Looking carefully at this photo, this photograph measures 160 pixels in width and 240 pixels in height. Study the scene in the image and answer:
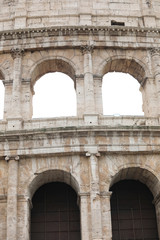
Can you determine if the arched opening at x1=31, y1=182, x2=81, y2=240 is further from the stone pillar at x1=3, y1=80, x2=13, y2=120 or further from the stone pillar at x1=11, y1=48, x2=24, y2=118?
the stone pillar at x1=3, y1=80, x2=13, y2=120

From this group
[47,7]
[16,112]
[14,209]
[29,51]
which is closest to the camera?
[14,209]

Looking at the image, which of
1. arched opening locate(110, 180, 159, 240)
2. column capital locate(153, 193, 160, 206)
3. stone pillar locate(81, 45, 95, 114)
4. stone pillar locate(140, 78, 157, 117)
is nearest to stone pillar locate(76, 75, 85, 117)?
stone pillar locate(81, 45, 95, 114)

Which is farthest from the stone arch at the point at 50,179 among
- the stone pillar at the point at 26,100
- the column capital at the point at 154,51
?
the column capital at the point at 154,51

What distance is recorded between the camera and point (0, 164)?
1519 cm

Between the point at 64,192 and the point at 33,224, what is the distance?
1658 millimetres

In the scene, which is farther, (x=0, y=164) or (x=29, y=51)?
(x=29, y=51)

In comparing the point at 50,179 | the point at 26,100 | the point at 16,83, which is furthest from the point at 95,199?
the point at 16,83

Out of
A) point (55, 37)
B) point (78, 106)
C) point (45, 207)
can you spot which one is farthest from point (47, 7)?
point (45, 207)

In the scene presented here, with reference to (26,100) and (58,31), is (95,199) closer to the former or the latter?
(26,100)

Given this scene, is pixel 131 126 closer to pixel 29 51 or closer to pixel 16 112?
pixel 16 112

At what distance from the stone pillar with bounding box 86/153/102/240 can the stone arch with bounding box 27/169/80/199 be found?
661 mm

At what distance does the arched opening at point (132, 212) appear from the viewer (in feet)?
50.6

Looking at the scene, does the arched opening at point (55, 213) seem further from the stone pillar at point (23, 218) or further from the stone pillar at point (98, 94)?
the stone pillar at point (98, 94)

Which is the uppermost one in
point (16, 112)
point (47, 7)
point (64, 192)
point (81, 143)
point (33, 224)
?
point (47, 7)
